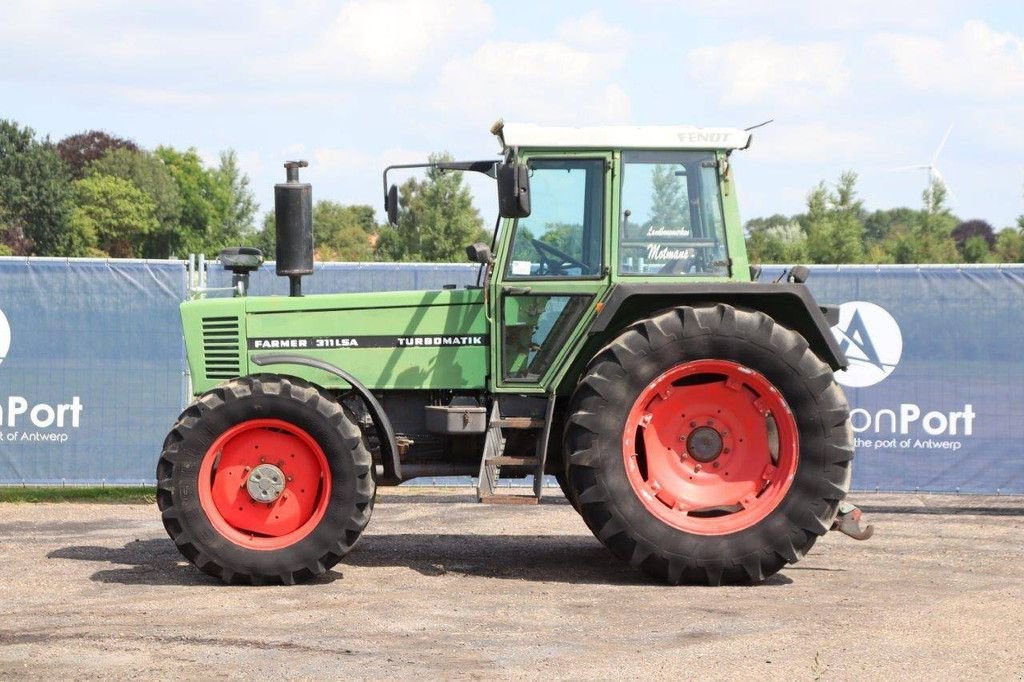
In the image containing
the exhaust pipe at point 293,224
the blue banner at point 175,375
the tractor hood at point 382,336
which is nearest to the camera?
the tractor hood at point 382,336

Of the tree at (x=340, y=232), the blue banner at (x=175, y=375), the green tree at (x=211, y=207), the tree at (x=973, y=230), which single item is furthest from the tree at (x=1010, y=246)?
the blue banner at (x=175, y=375)

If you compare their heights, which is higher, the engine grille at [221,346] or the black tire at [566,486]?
the engine grille at [221,346]

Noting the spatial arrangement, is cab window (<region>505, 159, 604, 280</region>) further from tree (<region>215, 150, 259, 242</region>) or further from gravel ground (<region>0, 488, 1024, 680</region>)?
tree (<region>215, 150, 259, 242</region>)

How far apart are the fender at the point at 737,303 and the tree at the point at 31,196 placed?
225 ft

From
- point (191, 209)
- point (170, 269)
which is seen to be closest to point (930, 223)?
point (191, 209)

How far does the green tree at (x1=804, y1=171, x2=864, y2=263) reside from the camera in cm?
6034

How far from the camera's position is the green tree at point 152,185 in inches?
3356

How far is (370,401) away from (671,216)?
7.40ft

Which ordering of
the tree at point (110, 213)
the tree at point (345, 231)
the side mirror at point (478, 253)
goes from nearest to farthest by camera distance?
the side mirror at point (478, 253), the tree at point (345, 231), the tree at point (110, 213)

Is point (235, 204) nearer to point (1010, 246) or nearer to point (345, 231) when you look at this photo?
point (345, 231)

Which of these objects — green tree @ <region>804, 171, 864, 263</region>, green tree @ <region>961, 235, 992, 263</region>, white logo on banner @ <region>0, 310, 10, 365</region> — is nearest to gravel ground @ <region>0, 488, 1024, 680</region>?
white logo on banner @ <region>0, 310, 10, 365</region>

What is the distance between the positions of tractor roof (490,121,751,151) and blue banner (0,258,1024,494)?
4.25 metres

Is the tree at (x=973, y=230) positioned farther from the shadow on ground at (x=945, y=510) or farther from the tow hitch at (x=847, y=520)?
the tow hitch at (x=847, y=520)

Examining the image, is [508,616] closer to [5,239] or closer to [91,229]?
[5,239]
